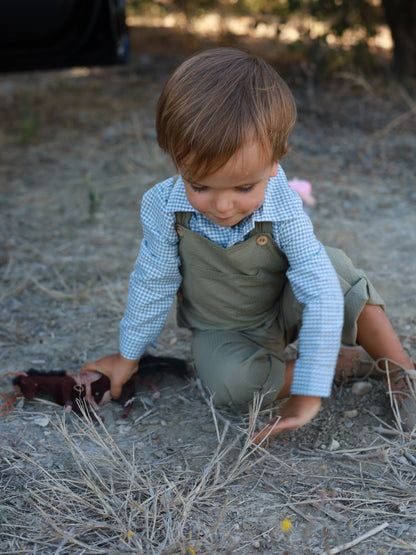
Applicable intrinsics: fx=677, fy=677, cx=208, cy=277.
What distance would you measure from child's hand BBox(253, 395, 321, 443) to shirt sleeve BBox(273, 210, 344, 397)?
5 cm

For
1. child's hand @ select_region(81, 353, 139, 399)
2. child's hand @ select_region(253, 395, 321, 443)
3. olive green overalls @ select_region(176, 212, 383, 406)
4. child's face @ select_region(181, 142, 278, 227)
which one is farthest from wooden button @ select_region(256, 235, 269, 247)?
child's hand @ select_region(81, 353, 139, 399)

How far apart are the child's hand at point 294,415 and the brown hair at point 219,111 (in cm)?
64

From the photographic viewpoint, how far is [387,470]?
174 cm

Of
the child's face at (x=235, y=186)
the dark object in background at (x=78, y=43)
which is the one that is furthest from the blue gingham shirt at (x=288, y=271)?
the dark object in background at (x=78, y=43)

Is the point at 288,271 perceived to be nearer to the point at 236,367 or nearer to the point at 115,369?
the point at 236,367

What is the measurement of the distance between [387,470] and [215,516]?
1.55ft

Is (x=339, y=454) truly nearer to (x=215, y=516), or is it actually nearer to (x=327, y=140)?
(x=215, y=516)

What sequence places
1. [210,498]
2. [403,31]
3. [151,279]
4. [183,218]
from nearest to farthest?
1. [210,498]
2. [183,218]
3. [151,279]
4. [403,31]

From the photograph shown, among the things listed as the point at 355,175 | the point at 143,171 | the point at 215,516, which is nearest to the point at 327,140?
the point at 355,175

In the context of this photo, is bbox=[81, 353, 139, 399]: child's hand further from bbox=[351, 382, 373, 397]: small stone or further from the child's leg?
bbox=[351, 382, 373, 397]: small stone

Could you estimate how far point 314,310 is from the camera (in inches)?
68.7

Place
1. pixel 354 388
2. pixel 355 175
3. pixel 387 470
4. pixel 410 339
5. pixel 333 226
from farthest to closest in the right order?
pixel 355 175
pixel 333 226
pixel 410 339
pixel 354 388
pixel 387 470

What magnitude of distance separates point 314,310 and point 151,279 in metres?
0.49

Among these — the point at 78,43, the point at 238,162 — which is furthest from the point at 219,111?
the point at 78,43
